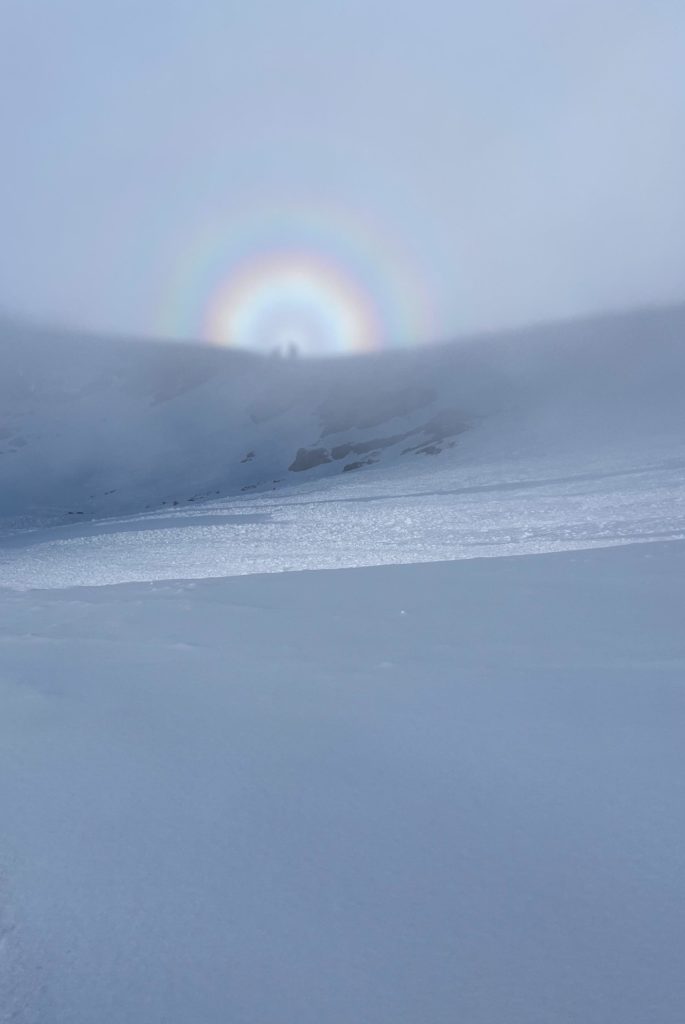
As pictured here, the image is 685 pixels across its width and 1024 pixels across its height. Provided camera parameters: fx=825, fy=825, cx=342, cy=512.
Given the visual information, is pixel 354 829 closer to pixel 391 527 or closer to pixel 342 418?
pixel 391 527

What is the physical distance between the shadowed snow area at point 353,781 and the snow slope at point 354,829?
16 mm

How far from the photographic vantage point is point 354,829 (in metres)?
4.23

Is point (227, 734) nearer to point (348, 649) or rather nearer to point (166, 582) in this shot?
point (348, 649)

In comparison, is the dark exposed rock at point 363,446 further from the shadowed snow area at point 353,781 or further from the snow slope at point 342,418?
the shadowed snow area at point 353,781

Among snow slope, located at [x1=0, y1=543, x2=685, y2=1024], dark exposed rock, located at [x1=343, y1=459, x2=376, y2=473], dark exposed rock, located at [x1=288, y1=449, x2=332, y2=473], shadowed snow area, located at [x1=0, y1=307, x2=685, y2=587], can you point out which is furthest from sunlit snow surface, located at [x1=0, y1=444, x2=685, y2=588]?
dark exposed rock, located at [x1=288, y1=449, x2=332, y2=473]

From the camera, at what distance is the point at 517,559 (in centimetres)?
1154

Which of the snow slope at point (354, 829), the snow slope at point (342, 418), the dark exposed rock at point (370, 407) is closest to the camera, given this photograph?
the snow slope at point (354, 829)

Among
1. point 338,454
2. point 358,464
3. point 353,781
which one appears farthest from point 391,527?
point 338,454

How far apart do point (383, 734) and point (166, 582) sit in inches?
293

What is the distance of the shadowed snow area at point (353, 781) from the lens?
3.26 meters

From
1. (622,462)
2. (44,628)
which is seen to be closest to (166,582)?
(44,628)

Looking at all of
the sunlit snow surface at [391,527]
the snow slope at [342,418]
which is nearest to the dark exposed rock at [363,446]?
the snow slope at [342,418]

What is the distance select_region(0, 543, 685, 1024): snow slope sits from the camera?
3213 mm

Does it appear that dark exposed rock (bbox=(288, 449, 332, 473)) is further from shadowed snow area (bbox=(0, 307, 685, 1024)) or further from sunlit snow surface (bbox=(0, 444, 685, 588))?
shadowed snow area (bbox=(0, 307, 685, 1024))
